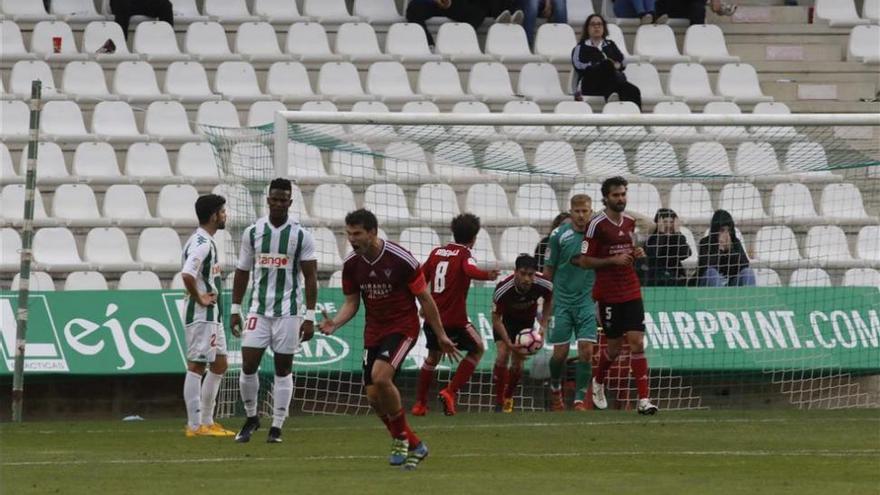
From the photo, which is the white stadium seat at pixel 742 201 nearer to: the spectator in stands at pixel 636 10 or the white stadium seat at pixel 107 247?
the spectator in stands at pixel 636 10

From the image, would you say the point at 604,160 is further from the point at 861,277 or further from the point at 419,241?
the point at 861,277

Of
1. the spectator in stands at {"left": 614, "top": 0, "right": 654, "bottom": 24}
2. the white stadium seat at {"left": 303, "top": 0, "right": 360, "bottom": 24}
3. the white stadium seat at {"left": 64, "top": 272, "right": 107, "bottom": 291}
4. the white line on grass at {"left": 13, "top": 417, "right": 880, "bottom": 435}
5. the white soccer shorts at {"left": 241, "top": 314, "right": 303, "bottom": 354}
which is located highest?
the spectator in stands at {"left": 614, "top": 0, "right": 654, "bottom": 24}

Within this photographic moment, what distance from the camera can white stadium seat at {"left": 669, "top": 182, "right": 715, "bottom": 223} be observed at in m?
19.2

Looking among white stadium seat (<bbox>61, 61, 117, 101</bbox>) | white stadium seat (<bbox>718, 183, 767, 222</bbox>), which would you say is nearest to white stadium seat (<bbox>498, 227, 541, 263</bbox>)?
white stadium seat (<bbox>718, 183, 767, 222</bbox>)

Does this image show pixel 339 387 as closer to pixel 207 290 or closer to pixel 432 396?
pixel 432 396

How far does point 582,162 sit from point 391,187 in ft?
7.63

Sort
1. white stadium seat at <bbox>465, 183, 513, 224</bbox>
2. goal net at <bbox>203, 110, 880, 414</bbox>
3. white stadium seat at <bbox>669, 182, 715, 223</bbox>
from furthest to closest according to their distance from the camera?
white stadium seat at <bbox>465, 183, 513, 224</bbox> < white stadium seat at <bbox>669, 182, 715, 223</bbox> < goal net at <bbox>203, 110, 880, 414</bbox>

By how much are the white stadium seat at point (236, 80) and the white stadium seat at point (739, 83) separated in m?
5.91

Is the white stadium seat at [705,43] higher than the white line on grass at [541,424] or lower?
higher

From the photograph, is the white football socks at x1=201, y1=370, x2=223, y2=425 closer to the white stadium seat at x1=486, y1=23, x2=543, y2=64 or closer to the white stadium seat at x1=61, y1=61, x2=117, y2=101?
the white stadium seat at x1=61, y1=61, x2=117, y2=101

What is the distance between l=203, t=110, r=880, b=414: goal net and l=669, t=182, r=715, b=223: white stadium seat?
22 millimetres

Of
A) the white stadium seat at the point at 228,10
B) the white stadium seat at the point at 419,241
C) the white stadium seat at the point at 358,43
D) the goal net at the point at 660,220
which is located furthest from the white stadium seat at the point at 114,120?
the white stadium seat at the point at 419,241

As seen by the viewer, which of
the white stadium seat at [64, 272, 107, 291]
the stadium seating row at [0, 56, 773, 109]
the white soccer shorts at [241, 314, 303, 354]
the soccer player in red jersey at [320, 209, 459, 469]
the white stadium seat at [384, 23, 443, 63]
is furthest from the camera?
the white stadium seat at [384, 23, 443, 63]

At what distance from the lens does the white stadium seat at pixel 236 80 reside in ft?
68.1
